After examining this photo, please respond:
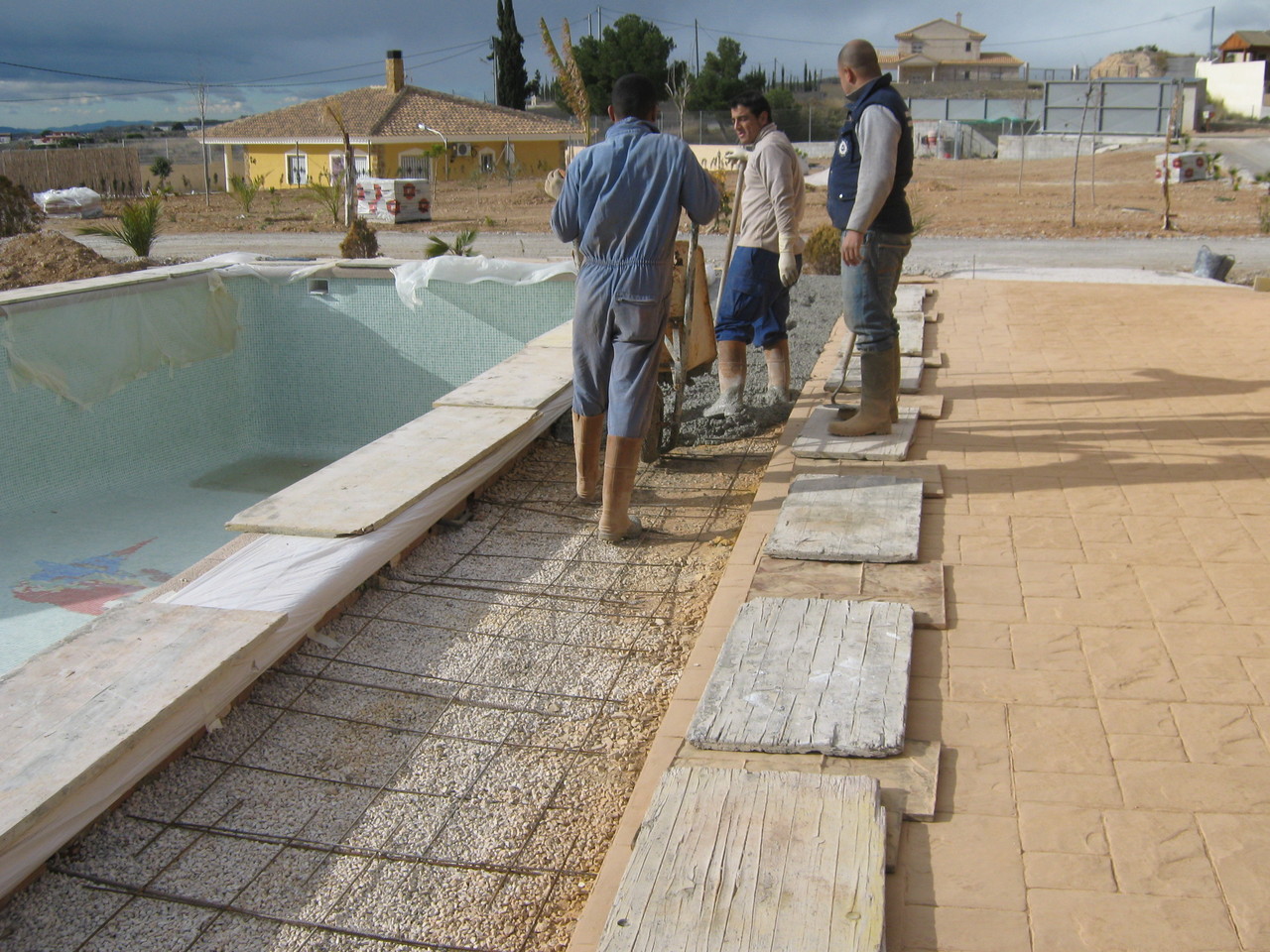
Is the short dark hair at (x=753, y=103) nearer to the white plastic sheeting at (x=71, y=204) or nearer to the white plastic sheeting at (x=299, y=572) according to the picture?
the white plastic sheeting at (x=299, y=572)

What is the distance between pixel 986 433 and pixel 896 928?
3.54 m

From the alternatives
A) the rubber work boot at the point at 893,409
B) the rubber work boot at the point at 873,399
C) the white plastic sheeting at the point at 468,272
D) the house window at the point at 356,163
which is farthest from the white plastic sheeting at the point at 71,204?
the rubber work boot at the point at 873,399

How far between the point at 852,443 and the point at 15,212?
51.7ft

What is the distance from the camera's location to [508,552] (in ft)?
14.4

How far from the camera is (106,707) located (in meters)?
2.74

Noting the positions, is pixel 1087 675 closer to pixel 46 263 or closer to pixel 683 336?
pixel 683 336

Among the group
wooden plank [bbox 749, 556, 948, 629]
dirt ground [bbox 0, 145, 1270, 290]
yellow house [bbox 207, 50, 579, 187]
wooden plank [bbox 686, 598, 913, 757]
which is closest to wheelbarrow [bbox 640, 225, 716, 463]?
wooden plank [bbox 749, 556, 948, 629]

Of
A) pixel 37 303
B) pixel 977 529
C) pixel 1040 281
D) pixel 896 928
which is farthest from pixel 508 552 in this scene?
pixel 1040 281

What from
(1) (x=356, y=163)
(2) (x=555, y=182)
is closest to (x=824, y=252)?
(2) (x=555, y=182)

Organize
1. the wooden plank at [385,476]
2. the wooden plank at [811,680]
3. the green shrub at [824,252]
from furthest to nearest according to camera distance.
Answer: the green shrub at [824,252] < the wooden plank at [385,476] < the wooden plank at [811,680]

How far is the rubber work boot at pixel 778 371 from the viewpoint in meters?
6.09

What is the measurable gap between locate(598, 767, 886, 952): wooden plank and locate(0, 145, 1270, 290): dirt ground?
623 inches

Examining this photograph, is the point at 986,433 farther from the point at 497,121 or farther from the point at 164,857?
the point at 497,121

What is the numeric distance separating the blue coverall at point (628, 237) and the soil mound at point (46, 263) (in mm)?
7395
